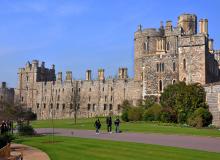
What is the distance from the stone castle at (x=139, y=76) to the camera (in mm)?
61594

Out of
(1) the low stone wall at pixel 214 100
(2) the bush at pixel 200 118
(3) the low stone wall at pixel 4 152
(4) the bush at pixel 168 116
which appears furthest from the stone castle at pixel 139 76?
(3) the low stone wall at pixel 4 152

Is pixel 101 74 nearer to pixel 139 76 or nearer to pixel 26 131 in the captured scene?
pixel 139 76

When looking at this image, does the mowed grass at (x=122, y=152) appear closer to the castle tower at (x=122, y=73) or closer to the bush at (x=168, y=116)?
the bush at (x=168, y=116)

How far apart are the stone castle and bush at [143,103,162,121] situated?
27.3 ft

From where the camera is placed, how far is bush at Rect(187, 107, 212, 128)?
4562 cm

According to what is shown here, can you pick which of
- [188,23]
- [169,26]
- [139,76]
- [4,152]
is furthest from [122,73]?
[4,152]

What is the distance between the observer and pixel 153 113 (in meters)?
54.9

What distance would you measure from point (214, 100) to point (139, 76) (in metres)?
29.0

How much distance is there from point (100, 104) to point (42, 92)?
54.4ft

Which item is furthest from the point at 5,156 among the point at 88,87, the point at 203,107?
the point at 88,87

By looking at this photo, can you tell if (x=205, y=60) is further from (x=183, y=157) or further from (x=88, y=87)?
(x=183, y=157)

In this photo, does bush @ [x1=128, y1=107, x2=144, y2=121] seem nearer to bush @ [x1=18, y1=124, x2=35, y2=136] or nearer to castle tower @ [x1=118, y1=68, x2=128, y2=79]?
bush @ [x1=18, y1=124, x2=35, y2=136]

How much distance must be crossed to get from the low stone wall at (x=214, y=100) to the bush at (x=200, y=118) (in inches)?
26.5

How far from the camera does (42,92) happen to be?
97.0 metres
